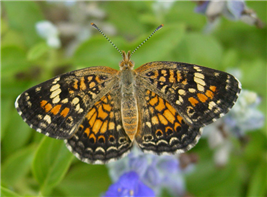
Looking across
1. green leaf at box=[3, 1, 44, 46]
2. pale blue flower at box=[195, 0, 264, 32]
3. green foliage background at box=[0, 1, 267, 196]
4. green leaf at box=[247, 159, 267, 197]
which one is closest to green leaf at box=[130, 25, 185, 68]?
green foliage background at box=[0, 1, 267, 196]

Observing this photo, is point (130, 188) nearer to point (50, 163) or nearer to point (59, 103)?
point (50, 163)

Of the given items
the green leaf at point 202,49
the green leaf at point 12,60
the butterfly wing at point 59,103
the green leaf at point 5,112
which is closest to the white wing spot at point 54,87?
the butterfly wing at point 59,103

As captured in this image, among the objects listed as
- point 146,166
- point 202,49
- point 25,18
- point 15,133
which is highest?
point 25,18

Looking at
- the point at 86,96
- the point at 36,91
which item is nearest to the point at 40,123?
the point at 36,91

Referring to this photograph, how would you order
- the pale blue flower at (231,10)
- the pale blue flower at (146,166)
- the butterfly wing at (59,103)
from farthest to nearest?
the pale blue flower at (231,10)
the pale blue flower at (146,166)
the butterfly wing at (59,103)

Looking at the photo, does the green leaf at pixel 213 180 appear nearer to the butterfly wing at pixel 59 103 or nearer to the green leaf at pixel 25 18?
the butterfly wing at pixel 59 103

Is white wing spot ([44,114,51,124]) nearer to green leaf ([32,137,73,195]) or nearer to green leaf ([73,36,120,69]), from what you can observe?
green leaf ([32,137,73,195])

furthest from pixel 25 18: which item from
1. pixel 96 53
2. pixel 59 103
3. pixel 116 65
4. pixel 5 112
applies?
pixel 59 103
